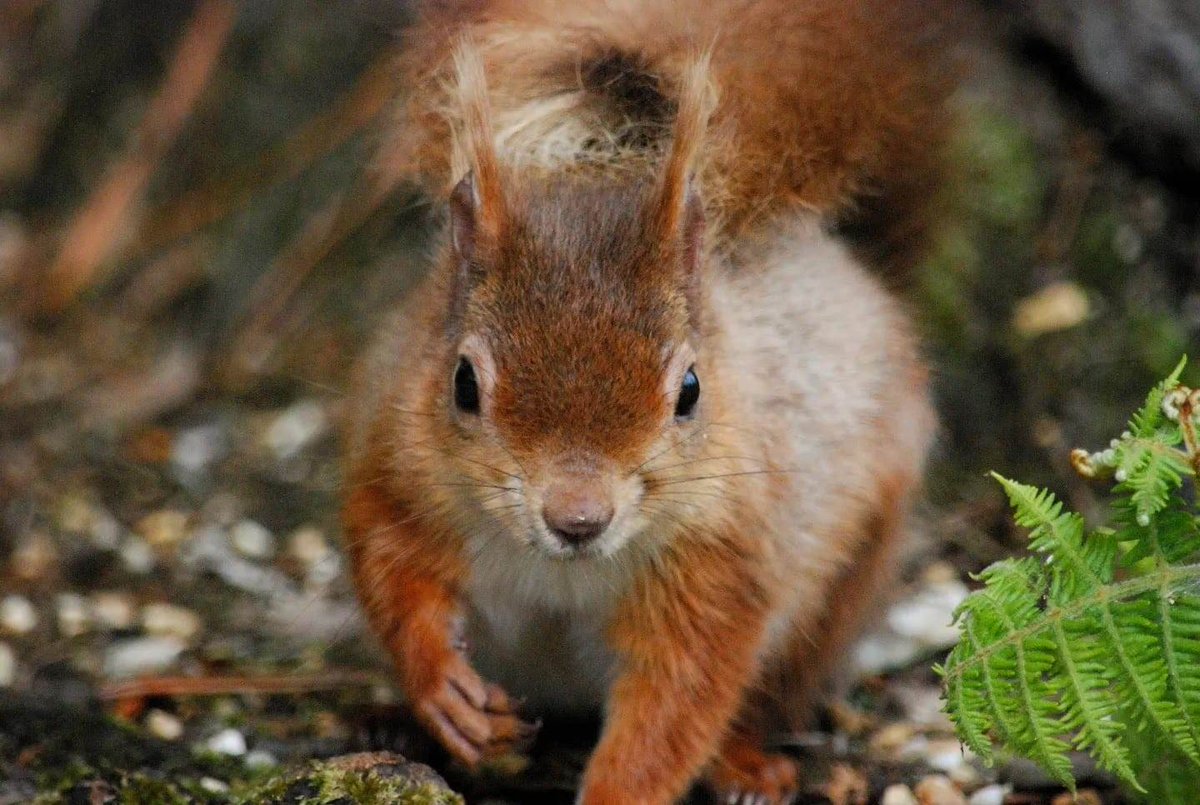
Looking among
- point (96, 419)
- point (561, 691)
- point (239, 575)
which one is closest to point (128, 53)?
point (96, 419)

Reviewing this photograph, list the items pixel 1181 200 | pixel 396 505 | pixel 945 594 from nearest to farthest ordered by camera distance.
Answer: pixel 396 505, pixel 945 594, pixel 1181 200

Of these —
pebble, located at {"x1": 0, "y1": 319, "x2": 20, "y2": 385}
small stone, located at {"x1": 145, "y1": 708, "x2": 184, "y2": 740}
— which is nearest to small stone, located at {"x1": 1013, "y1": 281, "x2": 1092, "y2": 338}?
small stone, located at {"x1": 145, "y1": 708, "x2": 184, "y2": 740}

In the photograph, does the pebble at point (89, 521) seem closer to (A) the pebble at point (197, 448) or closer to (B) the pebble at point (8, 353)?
(A) the pebble at point (197, 448)

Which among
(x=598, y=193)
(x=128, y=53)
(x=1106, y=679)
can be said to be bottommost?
(x=1106, y=679)

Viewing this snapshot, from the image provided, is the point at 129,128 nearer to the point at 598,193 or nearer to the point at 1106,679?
the point at 598,193

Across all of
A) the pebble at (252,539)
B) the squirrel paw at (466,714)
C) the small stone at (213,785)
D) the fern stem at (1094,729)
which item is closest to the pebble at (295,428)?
the pebble at (252,539)

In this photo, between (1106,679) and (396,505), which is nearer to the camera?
(1106,679)

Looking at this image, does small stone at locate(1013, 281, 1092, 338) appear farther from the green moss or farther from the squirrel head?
the green moss
